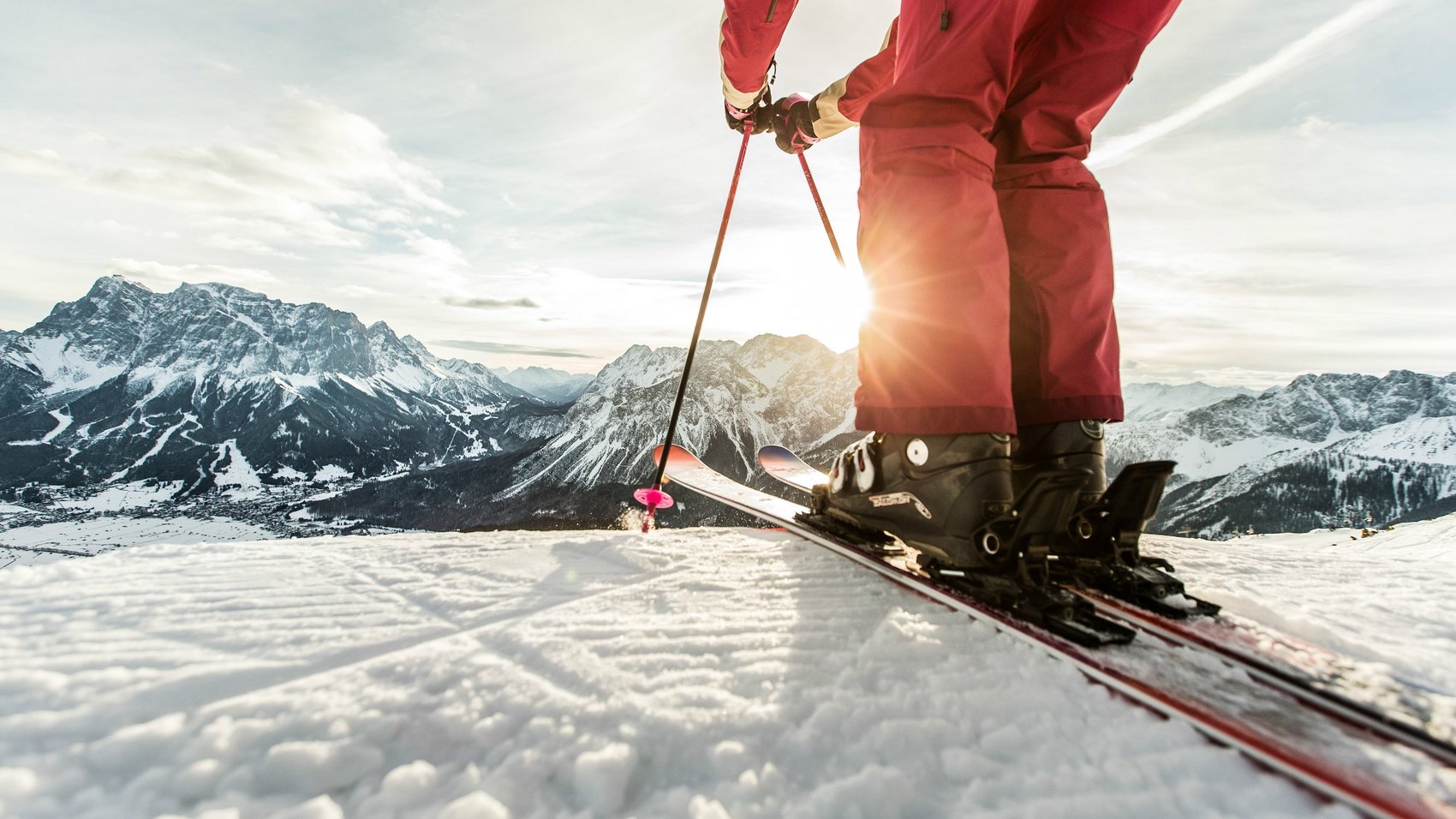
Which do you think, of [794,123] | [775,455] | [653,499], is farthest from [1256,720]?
[794,123]

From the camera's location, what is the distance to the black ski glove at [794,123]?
393cm

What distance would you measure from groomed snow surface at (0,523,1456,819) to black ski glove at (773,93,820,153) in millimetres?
3068

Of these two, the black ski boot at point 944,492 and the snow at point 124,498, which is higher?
the black ski boot at point 944,492

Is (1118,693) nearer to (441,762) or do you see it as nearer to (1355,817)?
(1355,817)

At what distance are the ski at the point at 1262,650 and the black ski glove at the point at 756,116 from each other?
10.6 feet

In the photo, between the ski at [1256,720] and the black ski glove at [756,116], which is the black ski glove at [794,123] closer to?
the black ski glove at [756,116]

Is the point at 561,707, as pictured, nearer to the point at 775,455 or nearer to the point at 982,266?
the point at 982,266

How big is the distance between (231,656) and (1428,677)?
2.83 meters

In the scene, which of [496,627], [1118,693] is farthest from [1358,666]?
[496,627]

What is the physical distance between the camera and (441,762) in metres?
1.02

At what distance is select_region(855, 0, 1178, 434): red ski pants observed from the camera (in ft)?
5.80

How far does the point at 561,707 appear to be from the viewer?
1174 mm

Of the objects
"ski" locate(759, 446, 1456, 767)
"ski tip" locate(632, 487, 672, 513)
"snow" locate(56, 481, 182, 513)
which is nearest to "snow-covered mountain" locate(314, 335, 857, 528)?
"snow" locate(56, 481, 182, 513)

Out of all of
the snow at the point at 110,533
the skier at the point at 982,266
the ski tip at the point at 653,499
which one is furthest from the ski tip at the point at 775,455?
the snow at the point at 110,533
